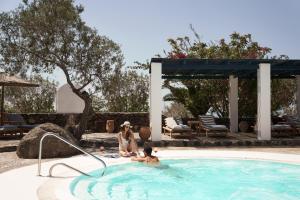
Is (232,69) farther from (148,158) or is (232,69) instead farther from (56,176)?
(56,176)

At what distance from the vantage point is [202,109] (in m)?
21.7

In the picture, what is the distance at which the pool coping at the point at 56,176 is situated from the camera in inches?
233

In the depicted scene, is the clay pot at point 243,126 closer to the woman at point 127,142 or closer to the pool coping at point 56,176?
the pool coping at point 56,176

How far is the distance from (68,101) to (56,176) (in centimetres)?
2323

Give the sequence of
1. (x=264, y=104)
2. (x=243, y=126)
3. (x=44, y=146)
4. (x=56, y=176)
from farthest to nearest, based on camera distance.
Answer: (x=243, y=126) → (x=264, y=104) → (x=44, y=146) → (x=56, y=176)

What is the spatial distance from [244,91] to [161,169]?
12.9m

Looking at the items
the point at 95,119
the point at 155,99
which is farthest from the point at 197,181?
the point at 95,119

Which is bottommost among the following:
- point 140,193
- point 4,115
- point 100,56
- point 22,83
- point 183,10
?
point 140,193

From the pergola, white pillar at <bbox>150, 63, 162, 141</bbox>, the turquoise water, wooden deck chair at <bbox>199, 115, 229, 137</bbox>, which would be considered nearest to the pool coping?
the turquoise water

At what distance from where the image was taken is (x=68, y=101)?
30203mm

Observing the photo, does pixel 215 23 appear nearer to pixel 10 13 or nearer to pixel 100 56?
pixel 100 56

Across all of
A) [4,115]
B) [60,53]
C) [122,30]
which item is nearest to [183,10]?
[122,30]

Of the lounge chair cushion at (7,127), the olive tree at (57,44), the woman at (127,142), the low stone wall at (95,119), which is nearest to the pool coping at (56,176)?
the woman at (127,142)

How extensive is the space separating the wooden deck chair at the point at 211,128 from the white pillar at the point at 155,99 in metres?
2.76
